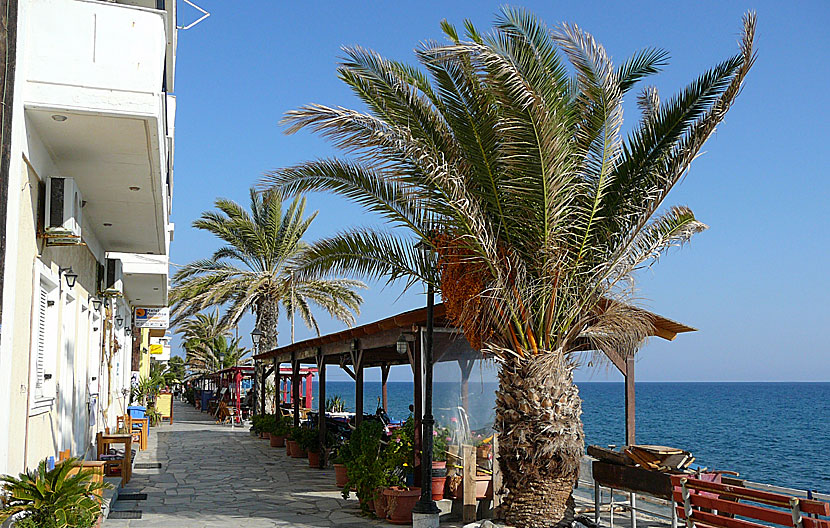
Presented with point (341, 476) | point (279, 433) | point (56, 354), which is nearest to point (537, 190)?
point (56, 354)

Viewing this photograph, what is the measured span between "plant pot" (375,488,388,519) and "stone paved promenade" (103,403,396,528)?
164 mm

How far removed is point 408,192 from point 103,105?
3.81 meters

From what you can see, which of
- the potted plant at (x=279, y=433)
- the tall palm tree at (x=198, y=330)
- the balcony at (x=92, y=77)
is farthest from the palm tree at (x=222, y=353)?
the balcony at (x=92, y=77)

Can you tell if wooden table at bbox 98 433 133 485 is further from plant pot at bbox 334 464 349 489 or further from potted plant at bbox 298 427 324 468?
potted plant at bbox 298 427 324 468

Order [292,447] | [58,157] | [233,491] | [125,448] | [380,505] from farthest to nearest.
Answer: [292,447] → [233,491] → [125,448] → [380,505] → [58,157]

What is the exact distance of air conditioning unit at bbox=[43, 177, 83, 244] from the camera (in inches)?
301

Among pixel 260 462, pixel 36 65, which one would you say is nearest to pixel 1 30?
pixel 36 65

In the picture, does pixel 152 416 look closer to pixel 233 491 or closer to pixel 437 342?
pixel 233 491

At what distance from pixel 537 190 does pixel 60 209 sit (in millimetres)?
4856

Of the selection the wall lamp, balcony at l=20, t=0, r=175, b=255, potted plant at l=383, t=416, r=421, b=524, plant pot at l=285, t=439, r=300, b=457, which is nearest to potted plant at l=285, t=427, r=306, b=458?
plant pot at l=285, t=439, r=300, b=457

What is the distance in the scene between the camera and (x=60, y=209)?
7.69m

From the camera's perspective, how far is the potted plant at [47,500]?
21.1 ft

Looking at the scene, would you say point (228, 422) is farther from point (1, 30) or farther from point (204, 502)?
point (1, 30)

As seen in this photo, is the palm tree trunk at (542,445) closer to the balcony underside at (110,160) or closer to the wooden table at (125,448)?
the balcony underside at (110,160)
